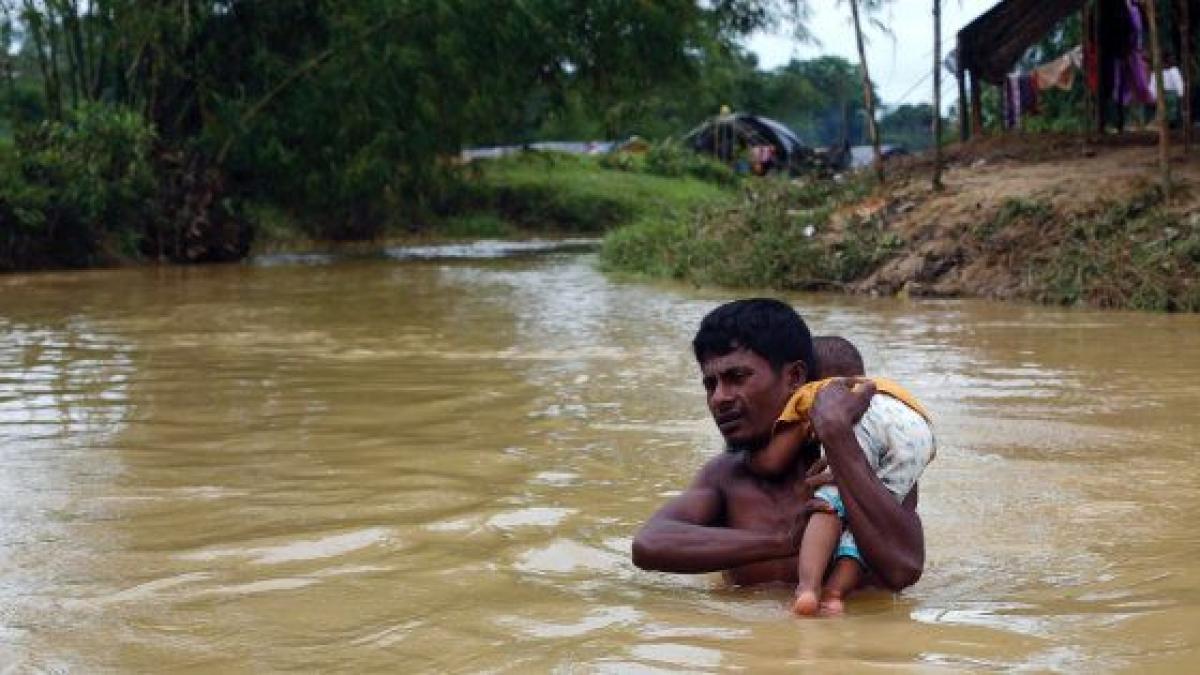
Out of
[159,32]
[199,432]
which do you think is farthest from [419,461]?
[159,32]

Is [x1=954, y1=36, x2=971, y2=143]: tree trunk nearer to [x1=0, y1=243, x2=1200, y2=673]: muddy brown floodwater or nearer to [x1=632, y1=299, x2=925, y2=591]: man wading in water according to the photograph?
[x1=0, y1=243, x2=1200, y2=673]: muddy brown floodwater

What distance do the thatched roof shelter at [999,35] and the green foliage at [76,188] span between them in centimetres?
1010

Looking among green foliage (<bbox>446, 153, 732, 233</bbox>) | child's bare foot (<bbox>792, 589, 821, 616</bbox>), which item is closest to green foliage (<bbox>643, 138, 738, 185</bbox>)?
green foliage (<bbox>446, 153, 732, 233</bbox>)

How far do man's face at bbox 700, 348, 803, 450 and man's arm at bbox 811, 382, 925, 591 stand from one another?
0.43ft

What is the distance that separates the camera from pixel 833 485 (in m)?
3.47

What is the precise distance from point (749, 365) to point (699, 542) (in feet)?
1.34

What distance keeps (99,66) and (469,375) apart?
51.0ft

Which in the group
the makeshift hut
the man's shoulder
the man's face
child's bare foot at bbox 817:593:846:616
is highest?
the makeshift hut

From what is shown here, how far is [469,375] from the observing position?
318 inches

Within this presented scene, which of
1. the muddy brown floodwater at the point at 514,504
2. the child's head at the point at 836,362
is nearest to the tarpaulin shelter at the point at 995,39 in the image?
the muddy brown floodwater at the point at 514,504

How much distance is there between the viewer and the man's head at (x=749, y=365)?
3.54m

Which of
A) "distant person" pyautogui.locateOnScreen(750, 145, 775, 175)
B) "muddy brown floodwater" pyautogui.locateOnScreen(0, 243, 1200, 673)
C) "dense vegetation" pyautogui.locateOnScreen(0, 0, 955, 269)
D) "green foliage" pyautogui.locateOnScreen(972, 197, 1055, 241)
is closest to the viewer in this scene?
"muddy brown floodwater" pyautogui.locateOnScreen(0, 243, 1200, 673)

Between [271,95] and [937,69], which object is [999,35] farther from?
[271,95]

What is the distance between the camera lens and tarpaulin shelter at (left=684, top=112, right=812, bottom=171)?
128ft
